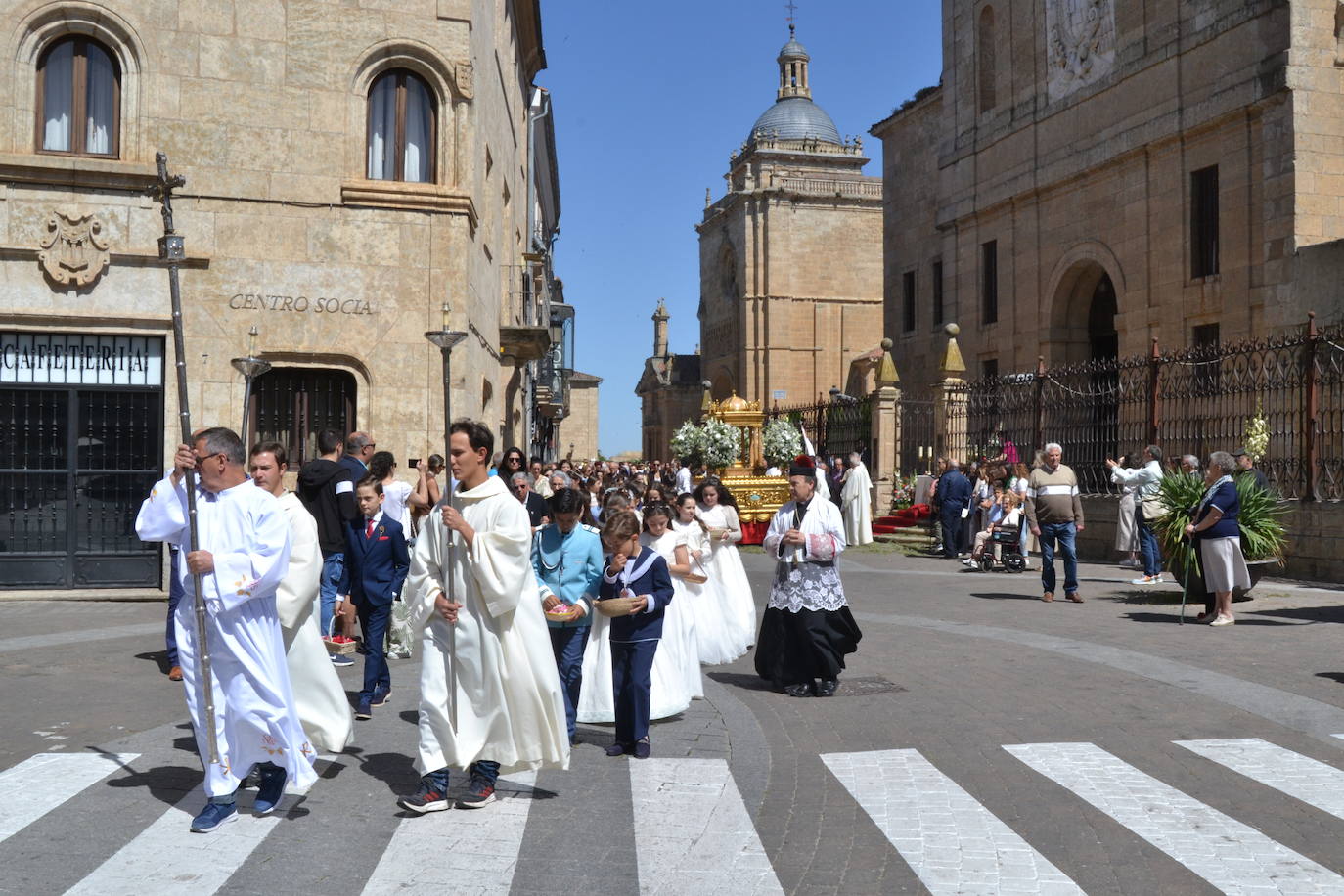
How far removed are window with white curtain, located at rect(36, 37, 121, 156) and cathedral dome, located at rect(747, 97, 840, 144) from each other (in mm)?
60288

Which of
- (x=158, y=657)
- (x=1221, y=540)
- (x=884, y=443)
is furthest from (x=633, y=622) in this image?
(x=884, y=443)

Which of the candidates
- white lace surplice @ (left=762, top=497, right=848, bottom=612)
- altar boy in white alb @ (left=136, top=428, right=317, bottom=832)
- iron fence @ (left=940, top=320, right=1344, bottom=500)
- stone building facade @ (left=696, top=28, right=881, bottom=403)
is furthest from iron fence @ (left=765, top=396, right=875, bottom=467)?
stone building facade @ (left=696, top=28, right=881, bottom=403)

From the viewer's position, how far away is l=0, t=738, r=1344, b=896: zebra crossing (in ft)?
15.9

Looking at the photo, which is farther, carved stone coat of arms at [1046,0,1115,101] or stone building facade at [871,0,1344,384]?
carved stone coat of arms at [1046,0,1115,101]

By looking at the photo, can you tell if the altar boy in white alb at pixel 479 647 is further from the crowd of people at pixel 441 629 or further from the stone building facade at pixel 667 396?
the stone building facade at pixel 667 396

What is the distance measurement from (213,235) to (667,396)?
270ft

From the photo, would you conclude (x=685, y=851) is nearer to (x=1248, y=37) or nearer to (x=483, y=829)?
(x=483, y=829)

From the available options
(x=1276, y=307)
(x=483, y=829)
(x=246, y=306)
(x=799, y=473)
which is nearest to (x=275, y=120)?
(x=246, y=306)

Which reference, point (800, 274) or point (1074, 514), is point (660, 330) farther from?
point (1074, 514)

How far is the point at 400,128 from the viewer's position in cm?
1575

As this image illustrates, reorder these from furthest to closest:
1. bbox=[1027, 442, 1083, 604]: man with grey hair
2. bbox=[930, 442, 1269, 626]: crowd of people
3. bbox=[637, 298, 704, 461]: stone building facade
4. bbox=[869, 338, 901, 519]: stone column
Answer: bbox=[637, 298, 704, 461]: stone building facade < bbox=[869, 338, 901, 519]: stone column < bbox=[1027, 442, 1083, 604]: man with grey hair < bbox=[930, 442, 1269, 626]: crowd of people

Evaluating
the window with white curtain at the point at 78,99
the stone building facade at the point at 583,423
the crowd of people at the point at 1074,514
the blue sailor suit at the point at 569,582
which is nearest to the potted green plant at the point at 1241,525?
the crowd of people at the point at 1074,514

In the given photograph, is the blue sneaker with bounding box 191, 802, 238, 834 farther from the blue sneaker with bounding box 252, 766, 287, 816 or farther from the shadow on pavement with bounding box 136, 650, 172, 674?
the shadow on pavement with bounding box 136, 650, 172, 674

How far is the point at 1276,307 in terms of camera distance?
864 inches
